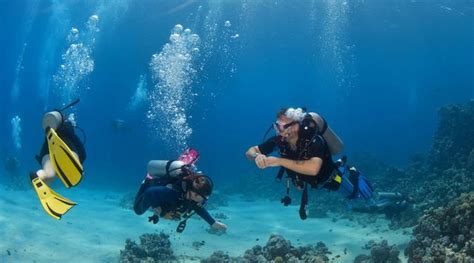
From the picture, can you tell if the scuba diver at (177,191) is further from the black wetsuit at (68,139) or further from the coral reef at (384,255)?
the coral reef at (384,255)

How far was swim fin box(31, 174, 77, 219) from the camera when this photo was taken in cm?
509

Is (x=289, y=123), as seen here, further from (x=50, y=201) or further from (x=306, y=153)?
(x=50, y=201)

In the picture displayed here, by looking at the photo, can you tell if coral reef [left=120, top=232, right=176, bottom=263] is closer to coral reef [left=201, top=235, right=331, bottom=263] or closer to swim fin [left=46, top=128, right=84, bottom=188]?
coral reef [left=201, top=235, right=331, bottom=263]

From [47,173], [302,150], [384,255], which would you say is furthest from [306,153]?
[384,255]

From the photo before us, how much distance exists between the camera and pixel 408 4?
4172 cm

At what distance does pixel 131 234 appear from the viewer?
14.4 m

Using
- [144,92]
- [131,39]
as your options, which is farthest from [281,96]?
[131,39]

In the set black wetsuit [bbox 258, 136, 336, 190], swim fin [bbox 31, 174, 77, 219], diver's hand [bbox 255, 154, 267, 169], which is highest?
black wetsuit [bbox 258, 136, 336, 190]

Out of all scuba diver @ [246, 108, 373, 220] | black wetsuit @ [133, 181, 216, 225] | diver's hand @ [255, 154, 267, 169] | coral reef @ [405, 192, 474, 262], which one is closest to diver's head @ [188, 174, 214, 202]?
black wetsuit @ [133, 181, 216, 225]

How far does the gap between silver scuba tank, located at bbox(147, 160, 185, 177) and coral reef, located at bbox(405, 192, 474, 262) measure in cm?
461

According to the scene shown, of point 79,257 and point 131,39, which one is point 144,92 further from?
point 79,257

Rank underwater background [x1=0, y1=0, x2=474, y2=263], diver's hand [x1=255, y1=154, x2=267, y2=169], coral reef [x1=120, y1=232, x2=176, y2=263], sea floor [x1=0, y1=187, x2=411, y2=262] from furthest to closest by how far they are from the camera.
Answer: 1. underwater background [x1=0, y1=0, x2=474, y2=263]
2. sea floor [x1=0, y1=187, x2=411, y2=262]
3. coral reef [x1=120, y1=232, x2=176, y2=263]
4. diver's hand [x1=255, y1=154, x2=267, y2=169]

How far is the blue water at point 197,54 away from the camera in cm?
4369

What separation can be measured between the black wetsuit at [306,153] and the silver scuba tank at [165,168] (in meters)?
1.29
